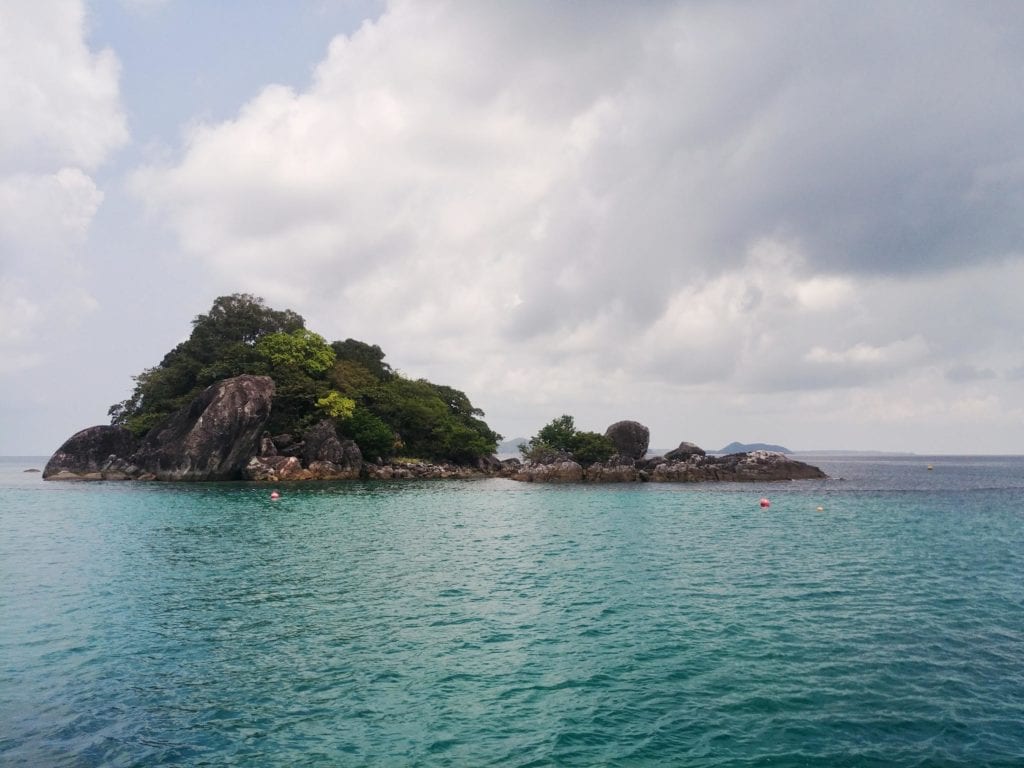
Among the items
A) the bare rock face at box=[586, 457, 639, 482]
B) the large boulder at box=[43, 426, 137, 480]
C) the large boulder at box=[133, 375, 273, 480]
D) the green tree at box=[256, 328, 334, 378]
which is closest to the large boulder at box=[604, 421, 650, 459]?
the bare rock face at box=[586, 457, 639, 482]

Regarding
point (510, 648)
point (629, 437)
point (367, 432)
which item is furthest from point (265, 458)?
point (510, 648)

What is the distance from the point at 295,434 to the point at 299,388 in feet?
23.1

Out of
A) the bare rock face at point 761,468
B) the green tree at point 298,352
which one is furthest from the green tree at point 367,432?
the bare rock face at point 761,468

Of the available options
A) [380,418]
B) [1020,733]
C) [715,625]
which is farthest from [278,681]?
[380,418]

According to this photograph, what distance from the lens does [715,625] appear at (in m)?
19.3

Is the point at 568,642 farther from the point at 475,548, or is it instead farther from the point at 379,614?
the point at 475,548

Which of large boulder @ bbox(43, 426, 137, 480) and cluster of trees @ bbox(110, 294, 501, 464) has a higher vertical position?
cluster of trees @ bbox(110, 294, 501, 464)

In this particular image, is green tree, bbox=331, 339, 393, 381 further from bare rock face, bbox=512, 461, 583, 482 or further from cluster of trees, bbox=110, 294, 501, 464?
bare rock face, bbox=512, 461, 583, 482

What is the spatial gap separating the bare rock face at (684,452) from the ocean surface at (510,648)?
2413 inches

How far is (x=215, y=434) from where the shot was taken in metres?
80.4

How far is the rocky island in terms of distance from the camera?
83.2 m

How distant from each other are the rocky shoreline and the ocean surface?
146ft

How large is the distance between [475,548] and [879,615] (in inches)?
782

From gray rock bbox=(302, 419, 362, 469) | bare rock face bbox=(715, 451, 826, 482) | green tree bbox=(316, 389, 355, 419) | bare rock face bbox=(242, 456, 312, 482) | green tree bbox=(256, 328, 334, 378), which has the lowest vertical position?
bare rock face bbox=(715, 451, 826, 482)
